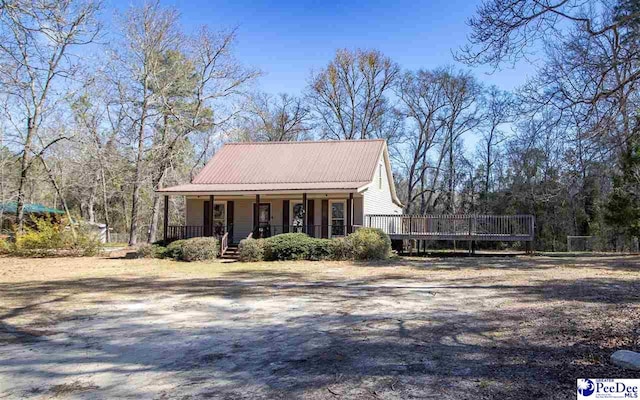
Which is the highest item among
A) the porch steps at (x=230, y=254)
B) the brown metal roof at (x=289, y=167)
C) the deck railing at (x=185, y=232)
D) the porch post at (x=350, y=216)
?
the brown metal roof at (x=289, y=167)

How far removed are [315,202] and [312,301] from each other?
13258mm

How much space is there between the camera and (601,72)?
8625mm

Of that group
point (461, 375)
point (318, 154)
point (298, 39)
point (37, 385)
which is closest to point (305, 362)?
point (461, 375)

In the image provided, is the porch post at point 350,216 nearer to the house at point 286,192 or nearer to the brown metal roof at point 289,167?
the house at point 286,192

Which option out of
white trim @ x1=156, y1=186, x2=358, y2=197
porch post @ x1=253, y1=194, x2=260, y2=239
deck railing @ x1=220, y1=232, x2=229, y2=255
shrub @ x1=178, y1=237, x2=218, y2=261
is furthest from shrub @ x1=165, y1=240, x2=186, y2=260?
porch post @ x1=253, y1=194, x2=260, y2=239

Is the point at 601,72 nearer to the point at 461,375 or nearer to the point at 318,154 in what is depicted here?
the point at 461,375

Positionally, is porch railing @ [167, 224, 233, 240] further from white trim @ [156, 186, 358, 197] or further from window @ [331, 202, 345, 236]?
window @ [331, 202, 345, 236]

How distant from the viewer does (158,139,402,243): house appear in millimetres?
20594

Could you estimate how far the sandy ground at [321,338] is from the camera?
4086 millimetres

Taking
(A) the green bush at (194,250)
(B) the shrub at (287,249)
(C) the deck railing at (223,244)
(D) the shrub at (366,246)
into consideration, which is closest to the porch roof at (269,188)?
(C) the deck railing at (223,244)

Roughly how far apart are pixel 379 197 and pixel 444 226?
12.5 feet

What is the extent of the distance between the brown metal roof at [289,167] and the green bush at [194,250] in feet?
11.2

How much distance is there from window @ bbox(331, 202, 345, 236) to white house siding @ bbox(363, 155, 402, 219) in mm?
1087

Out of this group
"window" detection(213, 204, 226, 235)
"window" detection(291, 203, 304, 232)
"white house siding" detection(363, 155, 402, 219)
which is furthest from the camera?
"window" detection(213, 204, 226, 235)
